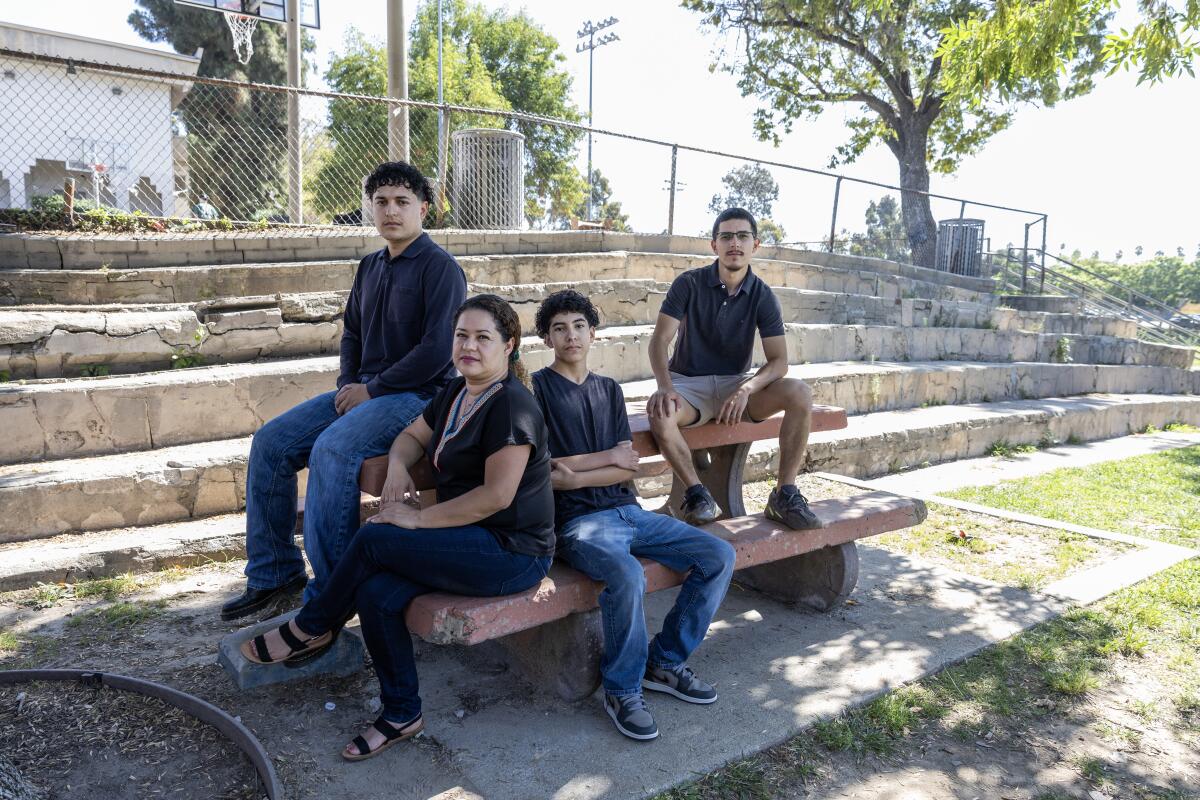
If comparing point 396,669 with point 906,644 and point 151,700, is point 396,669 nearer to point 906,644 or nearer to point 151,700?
point 151,700

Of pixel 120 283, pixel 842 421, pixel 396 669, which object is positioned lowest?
pixel 396 669

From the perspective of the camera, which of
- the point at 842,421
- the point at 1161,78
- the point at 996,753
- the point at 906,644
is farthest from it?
the point at 1161,78

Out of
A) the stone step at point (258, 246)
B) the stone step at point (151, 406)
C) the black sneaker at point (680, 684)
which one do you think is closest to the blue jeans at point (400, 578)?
the black sneaker at point (680, 684)

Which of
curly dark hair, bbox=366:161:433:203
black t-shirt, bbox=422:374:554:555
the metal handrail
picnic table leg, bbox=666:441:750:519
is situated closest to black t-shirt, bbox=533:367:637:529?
black t-shirt, bbox=422:374:554:555

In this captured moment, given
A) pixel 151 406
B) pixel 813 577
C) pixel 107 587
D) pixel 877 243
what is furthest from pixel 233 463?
pixel 877 243

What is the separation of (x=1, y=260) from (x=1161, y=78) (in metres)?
7.72

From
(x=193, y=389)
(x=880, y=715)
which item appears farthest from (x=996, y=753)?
(x=193, y=389)

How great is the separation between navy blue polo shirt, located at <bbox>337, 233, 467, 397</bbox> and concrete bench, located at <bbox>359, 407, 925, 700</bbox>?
0.40 metres

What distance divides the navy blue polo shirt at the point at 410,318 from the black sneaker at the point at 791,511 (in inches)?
56.9

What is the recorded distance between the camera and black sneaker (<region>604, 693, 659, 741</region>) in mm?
2664

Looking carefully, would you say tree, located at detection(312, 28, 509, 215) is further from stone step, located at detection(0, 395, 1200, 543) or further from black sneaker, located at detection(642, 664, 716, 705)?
black sneaker, located at detection(642, 664, 716, 705)

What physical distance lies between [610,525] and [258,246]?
5.39 metres

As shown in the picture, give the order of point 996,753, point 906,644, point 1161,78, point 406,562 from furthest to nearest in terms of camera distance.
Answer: point 1161,78 → point 906,644 → point 996,753 → point 406,562

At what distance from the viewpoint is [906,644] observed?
350cm
